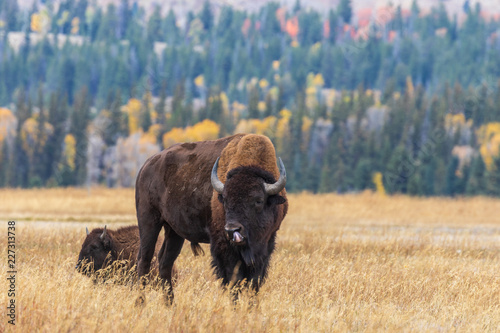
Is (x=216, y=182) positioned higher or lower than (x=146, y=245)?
higher

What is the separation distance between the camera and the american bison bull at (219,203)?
25.8ft

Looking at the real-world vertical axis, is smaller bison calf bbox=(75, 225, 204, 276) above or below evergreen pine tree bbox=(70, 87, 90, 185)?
above

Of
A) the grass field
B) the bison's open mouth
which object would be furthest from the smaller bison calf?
the bison's open mouth

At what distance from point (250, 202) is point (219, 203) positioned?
1.61ft

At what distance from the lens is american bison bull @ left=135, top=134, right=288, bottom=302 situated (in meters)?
7.88

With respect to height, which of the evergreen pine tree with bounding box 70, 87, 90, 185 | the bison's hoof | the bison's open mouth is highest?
the bison's open mouth

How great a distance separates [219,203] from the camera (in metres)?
8.19

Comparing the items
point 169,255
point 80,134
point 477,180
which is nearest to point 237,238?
point 169,255

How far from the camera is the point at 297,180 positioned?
10619 centimetres

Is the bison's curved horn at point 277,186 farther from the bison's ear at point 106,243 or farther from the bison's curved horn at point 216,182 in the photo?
the bison's ear at point 106,243

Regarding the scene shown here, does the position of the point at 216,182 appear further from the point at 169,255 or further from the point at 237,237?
the point at 169,255

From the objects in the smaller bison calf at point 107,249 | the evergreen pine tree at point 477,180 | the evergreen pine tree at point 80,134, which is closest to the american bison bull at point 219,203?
the smaller bison calf at point 107,249

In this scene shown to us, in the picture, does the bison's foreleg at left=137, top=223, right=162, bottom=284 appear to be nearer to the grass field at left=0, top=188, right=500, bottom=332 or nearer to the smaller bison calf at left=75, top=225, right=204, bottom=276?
the grass field at left=0, top=188, right=500, bottom=332

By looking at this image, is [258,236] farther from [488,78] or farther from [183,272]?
[488,78]
